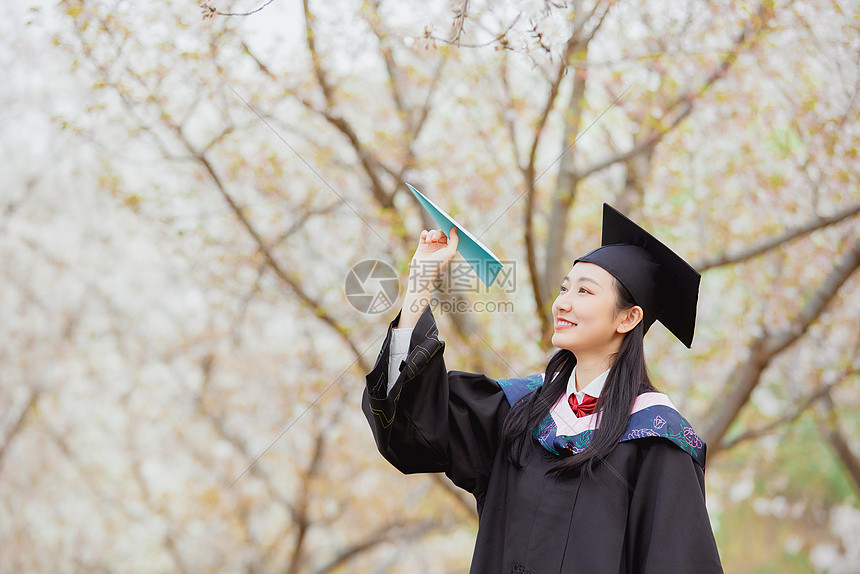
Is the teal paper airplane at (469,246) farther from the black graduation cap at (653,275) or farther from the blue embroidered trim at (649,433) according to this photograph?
the blue embroidered trim at (649,433)

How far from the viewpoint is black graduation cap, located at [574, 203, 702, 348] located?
1.96 m

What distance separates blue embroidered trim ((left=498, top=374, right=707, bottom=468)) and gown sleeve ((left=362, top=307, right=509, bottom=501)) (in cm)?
16

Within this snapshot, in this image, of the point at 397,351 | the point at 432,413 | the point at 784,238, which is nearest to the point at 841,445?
the point at 784,238

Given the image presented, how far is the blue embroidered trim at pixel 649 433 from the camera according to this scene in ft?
5.80

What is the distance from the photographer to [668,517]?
1709 mm

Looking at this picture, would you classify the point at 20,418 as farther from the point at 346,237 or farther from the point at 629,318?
the point at 629,318

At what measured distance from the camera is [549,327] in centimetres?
420

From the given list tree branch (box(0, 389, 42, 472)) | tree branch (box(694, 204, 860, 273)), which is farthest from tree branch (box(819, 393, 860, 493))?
tree branch (box(0, 389, 42, 472))

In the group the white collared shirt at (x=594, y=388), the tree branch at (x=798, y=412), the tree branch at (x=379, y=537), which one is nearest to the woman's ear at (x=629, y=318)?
the white collared shirt at (x=594, y=388)

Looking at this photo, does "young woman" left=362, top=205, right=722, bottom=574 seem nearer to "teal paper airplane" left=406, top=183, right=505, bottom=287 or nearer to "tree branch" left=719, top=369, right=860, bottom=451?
"teal paper airplane" left=406, top=183, right=505, bottom=287

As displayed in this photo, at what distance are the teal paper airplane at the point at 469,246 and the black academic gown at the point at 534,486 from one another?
0.58ft

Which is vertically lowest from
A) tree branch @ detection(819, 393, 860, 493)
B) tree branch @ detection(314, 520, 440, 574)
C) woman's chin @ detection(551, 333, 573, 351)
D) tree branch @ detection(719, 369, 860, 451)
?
woman's chin @ detection(551, 333, 573, 351)

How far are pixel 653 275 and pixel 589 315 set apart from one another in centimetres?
23

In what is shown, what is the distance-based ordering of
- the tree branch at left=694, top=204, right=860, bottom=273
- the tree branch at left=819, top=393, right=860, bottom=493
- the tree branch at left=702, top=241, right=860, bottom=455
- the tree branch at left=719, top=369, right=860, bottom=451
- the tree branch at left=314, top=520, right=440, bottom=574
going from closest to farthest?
the tree branch at left=694, top=204, right=860, bottom=273 < the tree branch at left=702, top=241, right=860, bottom=455 < the tree branch at left=719, top=369, right=860, bottom=451 < the tree branch at left=819, top=393, right=860, bottom=493 < the tree branch at left=314, top=520, right=440, bottom=574
